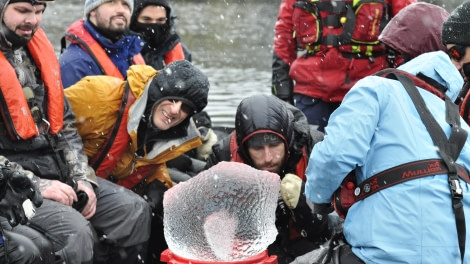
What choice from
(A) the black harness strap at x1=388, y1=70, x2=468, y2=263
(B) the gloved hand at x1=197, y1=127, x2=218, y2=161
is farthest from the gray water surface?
(A) the black harness strap at x1=388, y1=70, x2=468, y2=263

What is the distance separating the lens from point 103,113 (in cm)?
496

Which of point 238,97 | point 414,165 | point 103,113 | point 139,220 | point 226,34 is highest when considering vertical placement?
point 414,165

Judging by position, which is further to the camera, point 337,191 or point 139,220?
point 139,220

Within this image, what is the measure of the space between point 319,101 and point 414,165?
287cm

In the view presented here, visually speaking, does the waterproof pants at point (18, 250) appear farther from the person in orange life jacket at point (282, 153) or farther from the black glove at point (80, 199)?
the person in orange life jacket at point (282, 153)

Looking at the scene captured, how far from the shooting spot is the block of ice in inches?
133

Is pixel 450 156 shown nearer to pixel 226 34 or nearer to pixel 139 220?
pixel 139 220

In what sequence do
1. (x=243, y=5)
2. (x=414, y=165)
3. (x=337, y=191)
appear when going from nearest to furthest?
(x=414, y=165), (x=337, y=191), (x=243, y=5)

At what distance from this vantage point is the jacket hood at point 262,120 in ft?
15.2

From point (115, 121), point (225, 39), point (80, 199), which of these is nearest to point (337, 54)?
point (115, 121)

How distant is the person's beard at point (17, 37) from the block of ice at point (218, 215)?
5.24 feet

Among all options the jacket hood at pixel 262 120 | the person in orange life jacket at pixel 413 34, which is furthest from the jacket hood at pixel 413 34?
the jacket hood at pixel 262 120

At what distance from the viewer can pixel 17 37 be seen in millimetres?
4551

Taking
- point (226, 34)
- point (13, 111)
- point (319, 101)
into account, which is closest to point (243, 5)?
point (226, 34)
